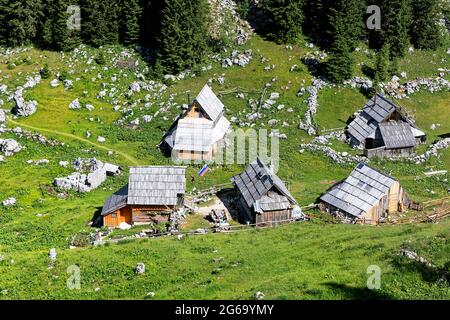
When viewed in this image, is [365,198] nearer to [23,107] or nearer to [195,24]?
[195,24]

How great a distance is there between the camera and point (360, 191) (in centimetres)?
5891

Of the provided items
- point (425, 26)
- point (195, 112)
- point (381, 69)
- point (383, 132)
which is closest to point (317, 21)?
point (381, 69)

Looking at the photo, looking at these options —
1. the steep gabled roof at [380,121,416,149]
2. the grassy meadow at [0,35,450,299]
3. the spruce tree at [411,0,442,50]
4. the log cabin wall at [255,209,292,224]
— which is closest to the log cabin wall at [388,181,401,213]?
the grassy meadow at [0,35,450,299]

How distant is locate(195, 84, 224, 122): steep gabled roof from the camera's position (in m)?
74.1

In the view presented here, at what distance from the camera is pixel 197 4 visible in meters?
88.2

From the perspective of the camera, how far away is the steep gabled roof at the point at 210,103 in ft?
243

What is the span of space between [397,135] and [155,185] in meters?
35.2

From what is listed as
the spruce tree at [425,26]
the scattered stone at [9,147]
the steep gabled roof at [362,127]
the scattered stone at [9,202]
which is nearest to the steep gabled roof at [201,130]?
the steep gabled roof at [362,127]

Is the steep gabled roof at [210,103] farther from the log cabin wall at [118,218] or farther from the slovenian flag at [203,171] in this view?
the log cabin wall at [118,218]

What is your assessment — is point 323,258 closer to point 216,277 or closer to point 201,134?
point 216,277

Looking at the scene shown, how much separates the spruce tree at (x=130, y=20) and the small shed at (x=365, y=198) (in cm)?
4673

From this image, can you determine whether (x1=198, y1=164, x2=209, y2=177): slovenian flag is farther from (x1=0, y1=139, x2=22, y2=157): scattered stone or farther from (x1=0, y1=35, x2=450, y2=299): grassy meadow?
(x1=0, y1=139, x2=22, y2=157): scattered stone

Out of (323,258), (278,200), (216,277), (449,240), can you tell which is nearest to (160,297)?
(216,277)

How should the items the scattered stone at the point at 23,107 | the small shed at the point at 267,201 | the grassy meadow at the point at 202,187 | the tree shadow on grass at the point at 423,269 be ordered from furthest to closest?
the scattered stone at the point at 23,107
the small shed at the point at 267,201
the grassy meadow at the point at 202,187
the tree shadow on grass at the point at 423,269
